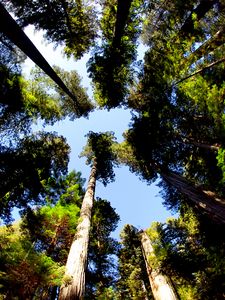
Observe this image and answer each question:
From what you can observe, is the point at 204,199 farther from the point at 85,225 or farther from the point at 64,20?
the point at 64,20

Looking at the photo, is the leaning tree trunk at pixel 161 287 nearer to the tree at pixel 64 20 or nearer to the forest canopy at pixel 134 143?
the forest canopy at pixel 134 143

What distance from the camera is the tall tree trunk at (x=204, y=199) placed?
8992 mm

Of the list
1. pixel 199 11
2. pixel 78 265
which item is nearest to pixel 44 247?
pixel 78 265

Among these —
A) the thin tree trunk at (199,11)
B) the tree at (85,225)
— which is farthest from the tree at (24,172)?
the thin tree trunk at (199,11)

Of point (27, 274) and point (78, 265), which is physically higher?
point (78, 265)

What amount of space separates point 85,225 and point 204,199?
424cm

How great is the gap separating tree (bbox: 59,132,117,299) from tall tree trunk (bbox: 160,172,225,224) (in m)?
3.83

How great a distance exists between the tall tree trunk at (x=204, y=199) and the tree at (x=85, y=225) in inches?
151

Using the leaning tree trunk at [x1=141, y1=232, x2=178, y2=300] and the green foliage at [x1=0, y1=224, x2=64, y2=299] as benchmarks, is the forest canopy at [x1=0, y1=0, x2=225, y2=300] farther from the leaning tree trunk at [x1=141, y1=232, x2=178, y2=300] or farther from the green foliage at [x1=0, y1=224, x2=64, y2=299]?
the green foliage at [x1=0, y1=224, x2=64, y2=299]

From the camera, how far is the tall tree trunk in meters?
8.99

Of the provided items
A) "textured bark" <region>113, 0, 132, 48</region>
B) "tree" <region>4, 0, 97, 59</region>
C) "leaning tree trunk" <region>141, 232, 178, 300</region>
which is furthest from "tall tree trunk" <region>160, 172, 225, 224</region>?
"tree" <region>4, 0, 97, 59</region>

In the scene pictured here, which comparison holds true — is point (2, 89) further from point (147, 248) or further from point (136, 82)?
point (147, 248)

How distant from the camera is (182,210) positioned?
14.7 meters

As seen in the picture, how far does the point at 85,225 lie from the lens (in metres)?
9.16
